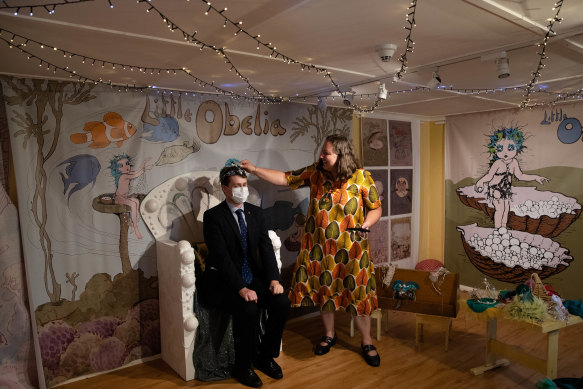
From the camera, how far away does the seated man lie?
2.97m

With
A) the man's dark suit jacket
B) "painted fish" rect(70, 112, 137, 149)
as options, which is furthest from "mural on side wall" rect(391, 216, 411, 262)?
"painted fish" rect(70, 112, 137, 149)

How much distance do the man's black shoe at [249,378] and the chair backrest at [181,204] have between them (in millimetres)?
1100

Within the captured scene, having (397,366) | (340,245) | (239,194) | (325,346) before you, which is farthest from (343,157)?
(397,366)

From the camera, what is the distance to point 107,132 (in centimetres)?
318

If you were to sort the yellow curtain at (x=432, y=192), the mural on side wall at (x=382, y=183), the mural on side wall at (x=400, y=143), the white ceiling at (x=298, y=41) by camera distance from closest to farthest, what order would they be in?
the white ceiling at (x=298, y=41), the mural on side wall at (x=382, y=183), the mural on side wall at (x=400, y=143), the yellow curtain at (x=432, y=192)

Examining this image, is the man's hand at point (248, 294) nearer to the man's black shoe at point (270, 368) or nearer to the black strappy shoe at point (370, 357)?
the man's black shoe at point (270, 368)

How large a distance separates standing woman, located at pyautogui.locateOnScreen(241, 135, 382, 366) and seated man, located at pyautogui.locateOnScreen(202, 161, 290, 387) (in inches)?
13.4

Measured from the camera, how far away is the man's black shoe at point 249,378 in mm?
2961

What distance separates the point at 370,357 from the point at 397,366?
8.1 inches

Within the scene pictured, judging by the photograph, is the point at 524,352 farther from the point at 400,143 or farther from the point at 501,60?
the point at 400,143

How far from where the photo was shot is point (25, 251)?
2900 mm

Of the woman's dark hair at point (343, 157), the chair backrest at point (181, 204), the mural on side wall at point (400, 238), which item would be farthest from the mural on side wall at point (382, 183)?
the chair backrest at point (181, 204)

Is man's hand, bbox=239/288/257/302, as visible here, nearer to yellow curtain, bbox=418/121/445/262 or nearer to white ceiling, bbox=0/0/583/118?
white ceiling, bbox=0/0/583/118

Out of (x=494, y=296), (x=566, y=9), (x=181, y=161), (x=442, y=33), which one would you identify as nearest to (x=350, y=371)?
(x=494, y=296)
